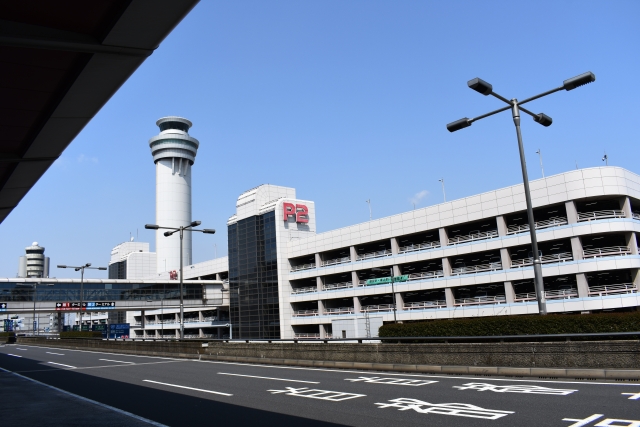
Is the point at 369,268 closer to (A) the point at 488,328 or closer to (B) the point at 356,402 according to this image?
(A) the point at 488,328

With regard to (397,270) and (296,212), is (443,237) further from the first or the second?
(296,212)

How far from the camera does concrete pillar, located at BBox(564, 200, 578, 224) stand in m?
44.5

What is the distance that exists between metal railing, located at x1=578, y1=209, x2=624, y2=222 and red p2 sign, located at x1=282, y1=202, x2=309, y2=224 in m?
40.2

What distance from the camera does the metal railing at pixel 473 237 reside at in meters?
51.4

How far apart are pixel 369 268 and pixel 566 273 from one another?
24569 millimetres

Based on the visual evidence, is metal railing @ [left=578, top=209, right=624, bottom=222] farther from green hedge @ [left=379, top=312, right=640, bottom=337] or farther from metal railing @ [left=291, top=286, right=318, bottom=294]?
metal railing @ [left=291, top=286, right=318, bottom=294]

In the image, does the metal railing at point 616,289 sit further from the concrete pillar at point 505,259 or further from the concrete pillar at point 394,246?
the concrete pillar at point 394,246

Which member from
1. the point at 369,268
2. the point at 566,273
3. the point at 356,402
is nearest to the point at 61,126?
the point at 356,402

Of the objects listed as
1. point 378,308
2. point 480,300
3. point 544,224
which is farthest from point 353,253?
point 544,224

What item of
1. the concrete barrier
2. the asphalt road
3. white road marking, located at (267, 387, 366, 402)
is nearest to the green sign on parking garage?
the concrete barrier

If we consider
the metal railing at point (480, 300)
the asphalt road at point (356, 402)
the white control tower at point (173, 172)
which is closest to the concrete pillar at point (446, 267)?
the metal railing at point (480, 300)

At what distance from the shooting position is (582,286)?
4325 cm

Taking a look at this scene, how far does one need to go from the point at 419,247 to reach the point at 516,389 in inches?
1842

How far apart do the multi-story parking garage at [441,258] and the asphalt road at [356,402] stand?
34700 millimetres
